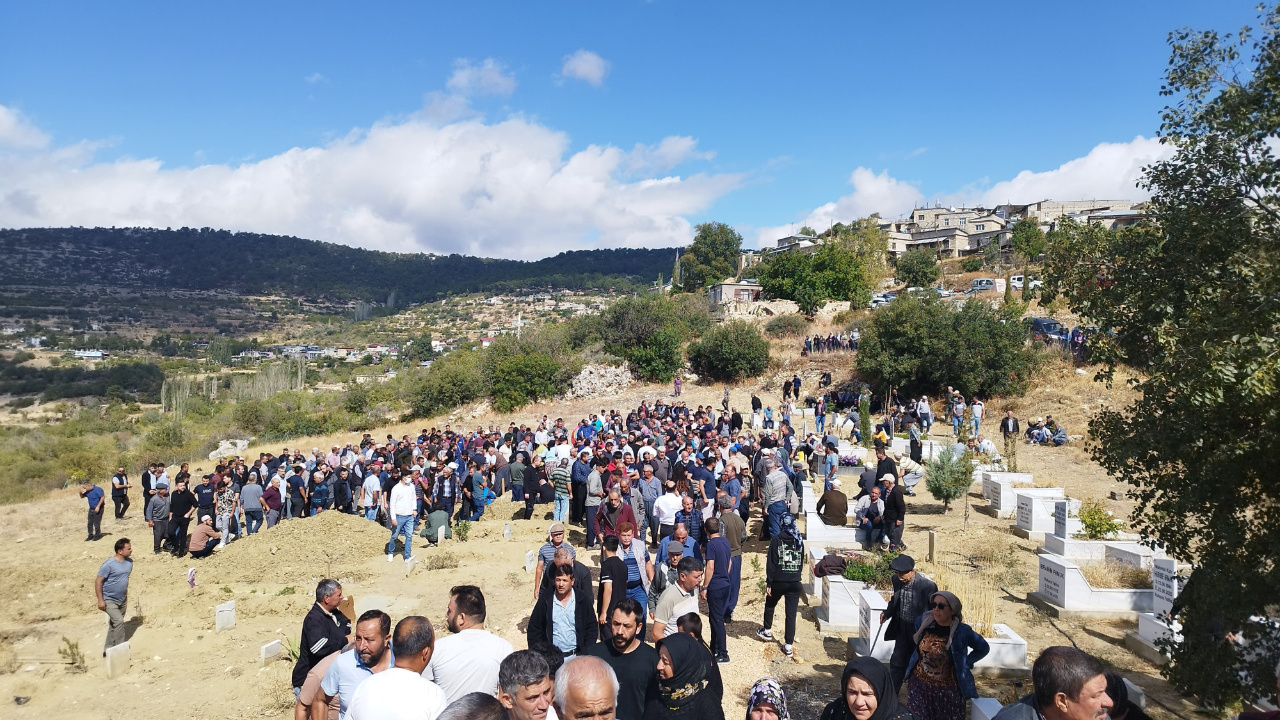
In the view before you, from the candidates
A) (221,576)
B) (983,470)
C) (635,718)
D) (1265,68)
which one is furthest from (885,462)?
(221,576)

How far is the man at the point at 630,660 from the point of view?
11.9 ft

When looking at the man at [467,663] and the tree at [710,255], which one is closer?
the man at [467,663]

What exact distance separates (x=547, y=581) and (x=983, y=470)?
13.5 m

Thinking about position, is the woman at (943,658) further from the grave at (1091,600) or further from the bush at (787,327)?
the bush at (787,327)

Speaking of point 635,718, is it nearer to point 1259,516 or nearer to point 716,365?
point 1259,516

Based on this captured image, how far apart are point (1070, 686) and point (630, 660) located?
2014mm

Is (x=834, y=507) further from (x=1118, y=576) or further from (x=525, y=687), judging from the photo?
(x=525, y=687)

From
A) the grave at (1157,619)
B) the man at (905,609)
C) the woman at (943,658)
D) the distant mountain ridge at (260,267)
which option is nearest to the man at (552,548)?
the man at (905,609)

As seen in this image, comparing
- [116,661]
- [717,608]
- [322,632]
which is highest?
[322,632]

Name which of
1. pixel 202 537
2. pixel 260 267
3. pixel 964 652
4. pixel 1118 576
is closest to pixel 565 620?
pixel 964 652

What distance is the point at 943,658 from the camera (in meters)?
4.42

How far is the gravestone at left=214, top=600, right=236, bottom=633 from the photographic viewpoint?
29.3 ft

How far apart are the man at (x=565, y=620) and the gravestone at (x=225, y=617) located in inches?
237

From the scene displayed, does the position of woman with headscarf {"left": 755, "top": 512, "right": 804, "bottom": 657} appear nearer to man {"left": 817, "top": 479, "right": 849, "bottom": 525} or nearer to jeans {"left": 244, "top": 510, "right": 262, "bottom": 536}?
man {"left": 817, "top": 479, "right": 849, "bottom": 525}
